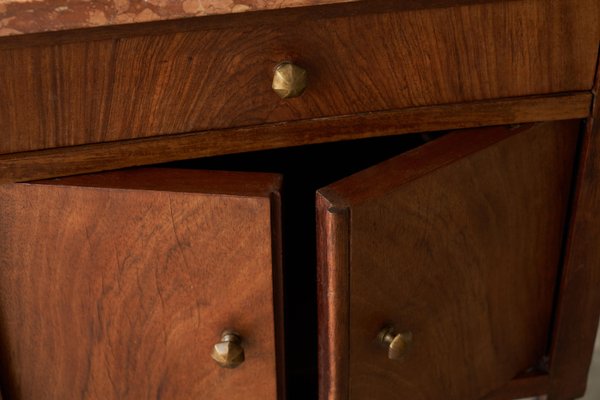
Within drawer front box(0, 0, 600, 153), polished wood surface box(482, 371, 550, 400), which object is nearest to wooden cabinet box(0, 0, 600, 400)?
drawer front box(0, 0, 600, 153)

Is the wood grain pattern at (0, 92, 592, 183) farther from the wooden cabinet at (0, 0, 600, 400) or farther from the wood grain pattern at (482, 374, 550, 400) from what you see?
the wood grain pattern at (482, 374, 550, 400)

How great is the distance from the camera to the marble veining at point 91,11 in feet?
1.70

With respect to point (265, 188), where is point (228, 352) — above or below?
below

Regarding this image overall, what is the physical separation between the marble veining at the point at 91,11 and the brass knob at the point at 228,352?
0.26 meters

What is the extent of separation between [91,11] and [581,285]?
537 mm

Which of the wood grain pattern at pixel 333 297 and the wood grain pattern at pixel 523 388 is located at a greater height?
the wood grain pattern at pixel 333 297

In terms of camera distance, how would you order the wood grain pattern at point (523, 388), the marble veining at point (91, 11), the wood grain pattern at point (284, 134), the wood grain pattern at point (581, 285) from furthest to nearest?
the wood grain pattern at point (523, 388) → the wood grain pattern at point (581, 285) → the wood grain pattern at point (284, 134) → the marble veining at point (91, 11)

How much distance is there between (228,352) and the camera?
2.12 feet

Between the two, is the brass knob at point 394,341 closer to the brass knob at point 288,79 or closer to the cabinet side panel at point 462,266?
the cabinet side panel at point 462,266

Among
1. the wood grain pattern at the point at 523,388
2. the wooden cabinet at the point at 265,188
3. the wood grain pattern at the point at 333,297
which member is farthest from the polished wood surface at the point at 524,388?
the wood grain pattern at the point at 333,297

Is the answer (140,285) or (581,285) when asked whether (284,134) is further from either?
(581,285)

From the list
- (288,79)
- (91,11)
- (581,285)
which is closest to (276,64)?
(288,79)

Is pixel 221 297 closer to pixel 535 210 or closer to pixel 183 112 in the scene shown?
pixel 183 112

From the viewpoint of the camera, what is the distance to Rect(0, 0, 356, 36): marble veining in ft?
1.70
